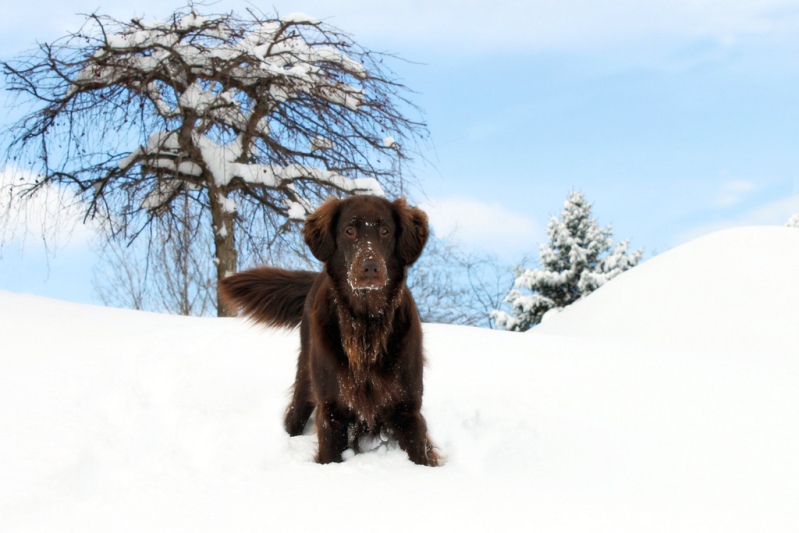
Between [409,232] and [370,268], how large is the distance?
492 mm

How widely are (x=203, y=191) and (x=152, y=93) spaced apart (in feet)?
6.31

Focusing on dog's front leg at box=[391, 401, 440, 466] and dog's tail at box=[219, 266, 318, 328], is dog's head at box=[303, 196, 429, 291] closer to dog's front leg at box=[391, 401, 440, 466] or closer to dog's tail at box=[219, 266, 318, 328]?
dog's front leg at box=[391, 401, 440, 466]

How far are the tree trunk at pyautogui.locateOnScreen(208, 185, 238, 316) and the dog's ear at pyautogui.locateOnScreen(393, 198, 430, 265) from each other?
7527mm

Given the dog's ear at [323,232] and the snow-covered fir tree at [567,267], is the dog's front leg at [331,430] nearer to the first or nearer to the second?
the dog's ear at [323,232]

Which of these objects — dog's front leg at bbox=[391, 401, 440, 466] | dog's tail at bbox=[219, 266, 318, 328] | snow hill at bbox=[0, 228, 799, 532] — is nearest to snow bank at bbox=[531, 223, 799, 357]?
snow hill at bbox=[0, 228, 799, 532]

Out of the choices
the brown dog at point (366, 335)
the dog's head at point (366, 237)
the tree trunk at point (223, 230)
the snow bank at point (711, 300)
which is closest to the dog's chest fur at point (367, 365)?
the brown dog at point (366, 335)

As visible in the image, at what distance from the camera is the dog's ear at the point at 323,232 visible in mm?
3678

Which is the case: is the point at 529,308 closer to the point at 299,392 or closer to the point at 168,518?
the point at 299,392

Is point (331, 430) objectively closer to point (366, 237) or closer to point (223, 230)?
point (366, 237)

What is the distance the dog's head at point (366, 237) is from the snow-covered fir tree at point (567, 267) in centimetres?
1676

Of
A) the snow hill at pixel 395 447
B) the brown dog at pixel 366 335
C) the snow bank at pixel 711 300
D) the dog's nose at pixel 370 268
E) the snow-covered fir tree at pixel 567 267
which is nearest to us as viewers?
the snow hill at pixel 395 447

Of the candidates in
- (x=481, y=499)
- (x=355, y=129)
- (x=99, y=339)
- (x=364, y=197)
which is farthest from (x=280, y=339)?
(x=355, y=129)

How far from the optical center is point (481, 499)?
10.2 feet

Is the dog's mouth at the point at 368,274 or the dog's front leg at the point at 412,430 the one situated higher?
the dog's mouth at the point at 368,274
